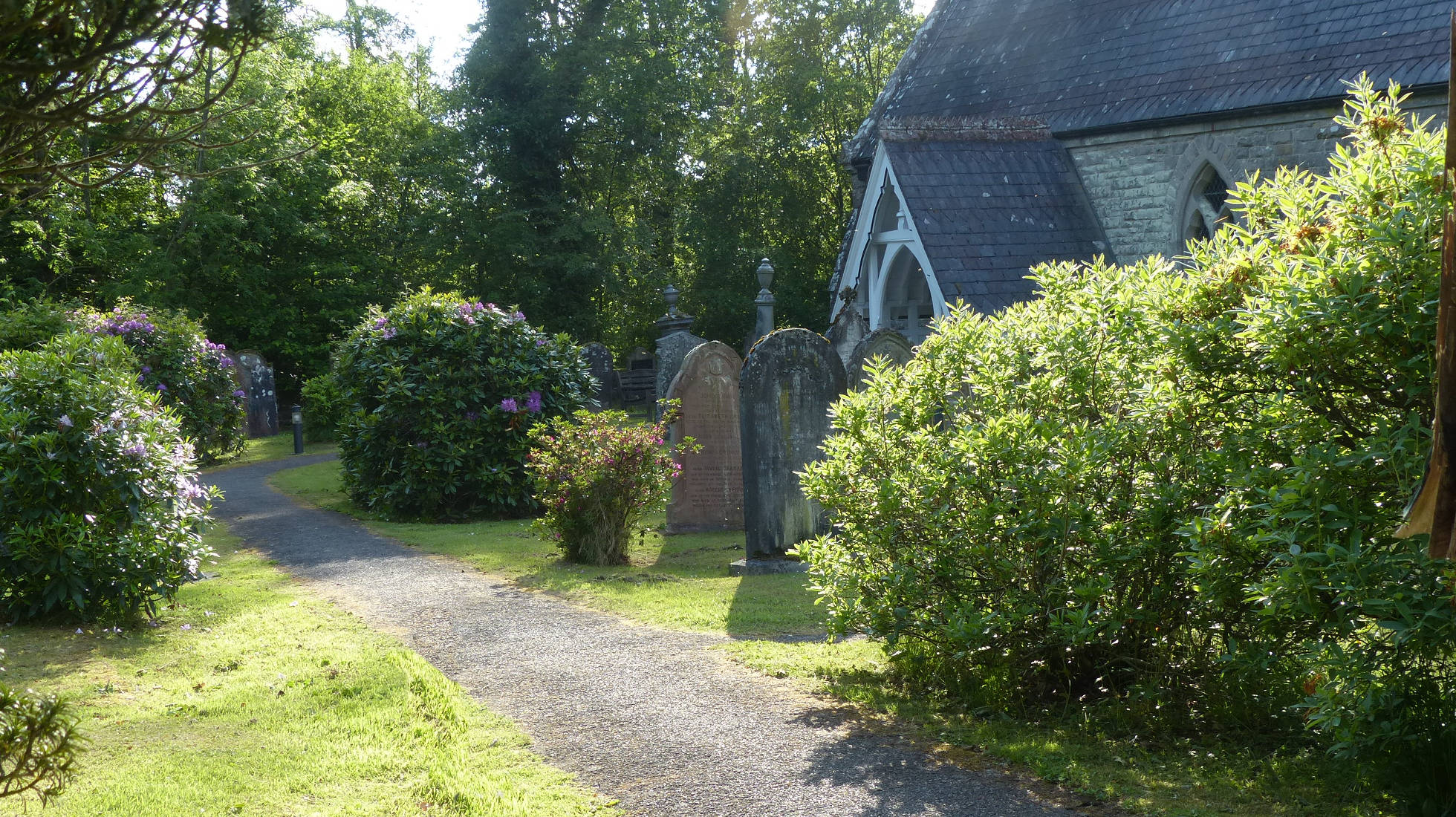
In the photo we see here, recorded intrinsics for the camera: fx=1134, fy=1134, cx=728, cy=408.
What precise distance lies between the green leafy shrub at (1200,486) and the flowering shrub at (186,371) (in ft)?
54.1

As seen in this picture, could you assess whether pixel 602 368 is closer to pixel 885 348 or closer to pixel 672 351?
pixel 672 351

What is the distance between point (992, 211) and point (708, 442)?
Answer: 20.5ft

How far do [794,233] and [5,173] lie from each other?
3633cm

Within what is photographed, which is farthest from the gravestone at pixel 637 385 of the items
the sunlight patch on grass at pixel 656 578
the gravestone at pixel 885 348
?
the gravestone at pixel 885 348

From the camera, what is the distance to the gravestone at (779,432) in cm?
1116

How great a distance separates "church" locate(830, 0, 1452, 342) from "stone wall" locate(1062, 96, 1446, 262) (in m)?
0.03

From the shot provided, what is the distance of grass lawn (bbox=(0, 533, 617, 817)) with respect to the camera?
16.2 ft

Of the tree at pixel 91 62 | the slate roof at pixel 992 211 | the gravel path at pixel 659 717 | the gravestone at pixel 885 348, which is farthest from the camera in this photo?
the slate roof at pixel 992 211

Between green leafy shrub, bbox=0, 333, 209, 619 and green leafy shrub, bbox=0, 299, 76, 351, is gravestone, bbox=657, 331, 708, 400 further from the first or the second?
green leafy shrub, bbox=0, 333, 209, 619

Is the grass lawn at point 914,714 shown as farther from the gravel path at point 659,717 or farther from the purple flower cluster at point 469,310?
the purple flower cluster at point 469,310

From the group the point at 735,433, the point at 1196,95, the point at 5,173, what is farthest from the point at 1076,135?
the point at 5,173

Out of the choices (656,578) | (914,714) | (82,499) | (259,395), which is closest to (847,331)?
(656,578)

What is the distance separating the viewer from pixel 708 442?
14.2 m

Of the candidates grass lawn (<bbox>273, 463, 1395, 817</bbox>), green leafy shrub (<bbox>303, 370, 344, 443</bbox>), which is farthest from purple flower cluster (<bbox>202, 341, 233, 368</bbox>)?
grass lawn (<bbox>273, 463, 1395, 817</bbox>)
